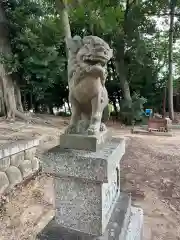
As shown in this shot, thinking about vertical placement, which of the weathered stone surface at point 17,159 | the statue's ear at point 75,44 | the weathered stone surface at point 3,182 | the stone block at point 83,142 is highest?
the statue's ear at point 75,44

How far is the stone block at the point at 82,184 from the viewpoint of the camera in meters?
1.34

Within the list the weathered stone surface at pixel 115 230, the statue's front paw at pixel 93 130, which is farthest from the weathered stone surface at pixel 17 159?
the statue's front paw at pixel 93 130

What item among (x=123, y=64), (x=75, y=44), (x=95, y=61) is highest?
(x=123, y=64)

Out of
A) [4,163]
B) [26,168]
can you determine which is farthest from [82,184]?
[26,168]

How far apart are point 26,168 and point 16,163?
0.25 m

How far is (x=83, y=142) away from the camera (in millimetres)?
1438

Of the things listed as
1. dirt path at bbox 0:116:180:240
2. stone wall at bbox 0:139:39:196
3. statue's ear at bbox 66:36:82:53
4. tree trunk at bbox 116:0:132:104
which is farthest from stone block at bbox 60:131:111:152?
tree trunk at bbox 116:0:132:104

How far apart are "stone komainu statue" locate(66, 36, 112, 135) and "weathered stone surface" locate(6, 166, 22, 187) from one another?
5.74 feet

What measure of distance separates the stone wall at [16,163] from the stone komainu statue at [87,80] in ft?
4.94

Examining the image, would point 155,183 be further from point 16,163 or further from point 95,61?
point 95,61

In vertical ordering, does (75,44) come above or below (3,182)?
above

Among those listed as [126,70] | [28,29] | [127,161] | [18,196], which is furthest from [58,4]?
[18,196]

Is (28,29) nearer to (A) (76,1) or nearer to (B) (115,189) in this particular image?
(A) (76,1)

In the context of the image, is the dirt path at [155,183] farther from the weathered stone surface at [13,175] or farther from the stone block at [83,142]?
the stone block at [83,142]
